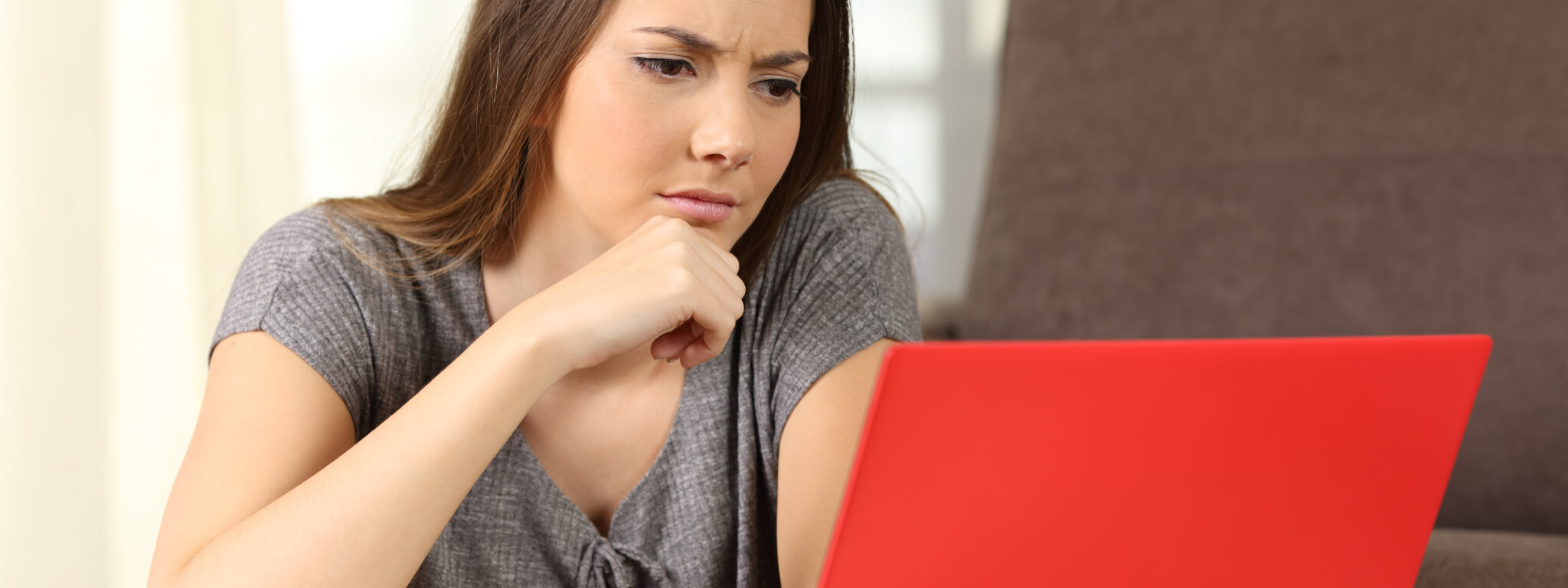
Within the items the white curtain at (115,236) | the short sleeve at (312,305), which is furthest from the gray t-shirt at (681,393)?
the white curtain at (115,236)

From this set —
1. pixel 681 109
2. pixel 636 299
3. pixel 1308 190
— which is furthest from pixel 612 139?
pixel 1308 190

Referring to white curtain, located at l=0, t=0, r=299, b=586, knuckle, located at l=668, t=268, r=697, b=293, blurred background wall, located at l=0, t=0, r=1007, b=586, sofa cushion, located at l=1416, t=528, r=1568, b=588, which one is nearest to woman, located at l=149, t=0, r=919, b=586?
→ knuckle, located at l=668, t=268, r=697, b=293

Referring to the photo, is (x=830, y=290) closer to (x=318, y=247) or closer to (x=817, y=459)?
(x=817, y=459)

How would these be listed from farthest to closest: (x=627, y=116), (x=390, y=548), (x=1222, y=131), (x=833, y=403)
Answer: (x=1222, y=131), (x=833, y=403), (x=627, y=116), (x=390, y=548)

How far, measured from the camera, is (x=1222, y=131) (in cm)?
157

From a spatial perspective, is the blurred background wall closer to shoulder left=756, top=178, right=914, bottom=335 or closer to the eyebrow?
shoulder left=756, top=178, right=914, bottom=335

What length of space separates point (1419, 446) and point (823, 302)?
51cm

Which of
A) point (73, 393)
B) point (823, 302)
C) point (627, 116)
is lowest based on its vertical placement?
point (73, 393)

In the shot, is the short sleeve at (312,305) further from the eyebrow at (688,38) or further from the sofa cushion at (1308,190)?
the sofa cushion at (1308,190)

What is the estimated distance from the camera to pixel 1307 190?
1518 millimetres

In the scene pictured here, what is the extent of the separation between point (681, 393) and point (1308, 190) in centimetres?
99

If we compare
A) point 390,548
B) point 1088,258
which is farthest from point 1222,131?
point 390,548

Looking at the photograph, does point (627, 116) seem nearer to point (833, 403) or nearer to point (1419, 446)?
point (833, 403)

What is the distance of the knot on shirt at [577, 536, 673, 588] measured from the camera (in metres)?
0.93
